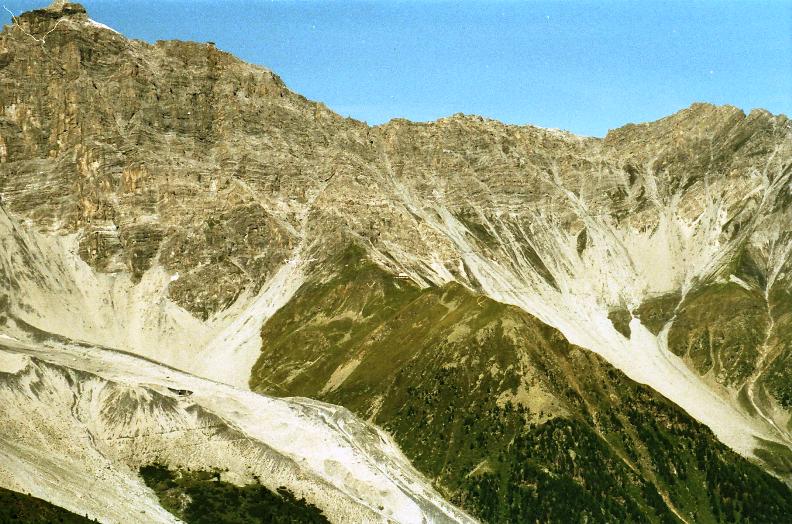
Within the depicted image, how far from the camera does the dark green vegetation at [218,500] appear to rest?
132 m

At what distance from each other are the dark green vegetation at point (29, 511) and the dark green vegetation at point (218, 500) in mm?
28219

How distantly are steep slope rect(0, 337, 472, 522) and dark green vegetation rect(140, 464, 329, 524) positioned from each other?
1.90m

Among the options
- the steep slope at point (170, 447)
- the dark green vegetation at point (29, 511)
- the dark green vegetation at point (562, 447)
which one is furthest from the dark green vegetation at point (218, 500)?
the dark green vegetation at point (562, 447)

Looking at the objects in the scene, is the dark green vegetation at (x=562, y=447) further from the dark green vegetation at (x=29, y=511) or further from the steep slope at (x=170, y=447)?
→ the dark green vegetation at (x=29, y=511)

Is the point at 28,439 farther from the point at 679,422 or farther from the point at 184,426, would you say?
the point at 679,422

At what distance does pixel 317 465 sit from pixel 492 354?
56.0 meters

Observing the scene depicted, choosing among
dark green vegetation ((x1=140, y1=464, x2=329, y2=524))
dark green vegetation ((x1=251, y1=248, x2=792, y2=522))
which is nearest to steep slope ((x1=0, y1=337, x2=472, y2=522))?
dark green vegetation ((x1=140, y1=464, x2=329, y2=524))

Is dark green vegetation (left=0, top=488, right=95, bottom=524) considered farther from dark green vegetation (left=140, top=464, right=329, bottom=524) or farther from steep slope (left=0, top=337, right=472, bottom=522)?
dark green vegetation (left=140, top=464, right=329, bottom=524)

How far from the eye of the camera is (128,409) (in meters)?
155

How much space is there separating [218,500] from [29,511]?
42050mm

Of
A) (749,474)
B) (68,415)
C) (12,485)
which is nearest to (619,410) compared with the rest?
(749,474)

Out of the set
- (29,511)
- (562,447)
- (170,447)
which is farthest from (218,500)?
(562,447)

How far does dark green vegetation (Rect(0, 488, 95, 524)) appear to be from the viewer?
9531 cm

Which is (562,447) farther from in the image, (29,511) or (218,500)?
(29,511)
